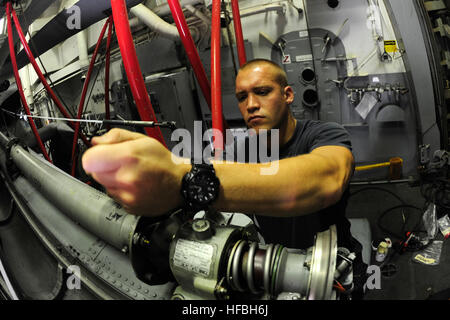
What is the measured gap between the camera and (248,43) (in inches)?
72.8

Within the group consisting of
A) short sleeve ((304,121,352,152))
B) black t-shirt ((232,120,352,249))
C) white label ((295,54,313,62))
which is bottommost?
black t-shirt ((232,120,352,249))

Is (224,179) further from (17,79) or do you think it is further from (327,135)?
(17,79)

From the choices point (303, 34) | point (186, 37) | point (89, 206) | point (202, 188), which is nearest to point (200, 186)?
point (202, 188)

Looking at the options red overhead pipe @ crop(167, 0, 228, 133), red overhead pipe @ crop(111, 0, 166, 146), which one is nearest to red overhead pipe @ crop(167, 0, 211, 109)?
red overhead pipe @ crop(167, 0, 228, 133)

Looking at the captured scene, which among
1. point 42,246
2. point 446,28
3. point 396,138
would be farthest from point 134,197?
point 446,28

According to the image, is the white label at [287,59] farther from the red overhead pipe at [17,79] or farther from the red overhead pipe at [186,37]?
the red overhead pipe at [17,79]

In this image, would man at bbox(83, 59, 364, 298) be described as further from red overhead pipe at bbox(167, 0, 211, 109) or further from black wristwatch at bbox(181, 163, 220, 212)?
red overhead pipe at bbox(167, 0, 211, 109)

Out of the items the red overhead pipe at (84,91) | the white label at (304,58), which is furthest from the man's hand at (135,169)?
the white label at (304,58)

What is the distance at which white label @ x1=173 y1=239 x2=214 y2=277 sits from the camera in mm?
388

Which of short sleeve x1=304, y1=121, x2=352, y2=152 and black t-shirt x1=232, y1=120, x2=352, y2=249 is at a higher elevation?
short sleeve x1=304, y1=121, x2=352, y2=152

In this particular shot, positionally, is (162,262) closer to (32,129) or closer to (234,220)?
(234,220)

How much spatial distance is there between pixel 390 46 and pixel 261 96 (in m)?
1.62

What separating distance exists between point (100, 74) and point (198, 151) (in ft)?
3.79
